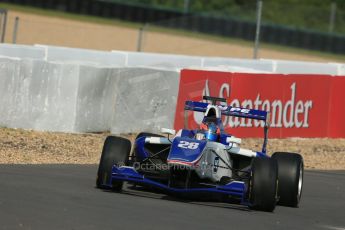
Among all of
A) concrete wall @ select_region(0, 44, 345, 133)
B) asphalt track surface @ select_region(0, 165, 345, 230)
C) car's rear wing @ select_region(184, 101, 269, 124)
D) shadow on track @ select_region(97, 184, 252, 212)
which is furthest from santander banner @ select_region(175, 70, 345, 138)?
shadow on track @ select_region(97, 184, 252, 212)

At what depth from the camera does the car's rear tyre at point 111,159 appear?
35.9ft

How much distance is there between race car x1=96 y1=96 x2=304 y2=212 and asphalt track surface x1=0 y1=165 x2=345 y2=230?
0.15 m

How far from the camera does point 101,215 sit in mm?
9109

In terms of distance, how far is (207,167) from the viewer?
10750 mm

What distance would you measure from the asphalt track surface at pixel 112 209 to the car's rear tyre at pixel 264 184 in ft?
0.39

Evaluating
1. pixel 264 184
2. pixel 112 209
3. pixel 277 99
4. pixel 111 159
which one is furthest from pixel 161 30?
pixel 112 209

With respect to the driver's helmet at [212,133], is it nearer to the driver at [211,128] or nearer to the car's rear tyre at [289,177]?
the driver at [211,128]

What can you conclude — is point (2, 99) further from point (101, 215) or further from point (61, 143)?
point (101, 215)

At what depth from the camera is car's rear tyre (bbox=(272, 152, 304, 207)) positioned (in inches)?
446

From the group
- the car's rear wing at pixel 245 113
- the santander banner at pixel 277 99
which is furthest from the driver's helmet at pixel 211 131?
the santander banner at pixel 277 99

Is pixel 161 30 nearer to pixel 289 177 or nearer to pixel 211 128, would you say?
pixel 211 128

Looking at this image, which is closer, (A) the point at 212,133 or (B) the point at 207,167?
(B) the point at 207,167

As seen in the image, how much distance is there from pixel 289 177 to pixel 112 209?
8.25ft

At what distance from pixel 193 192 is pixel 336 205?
2.10 meters
